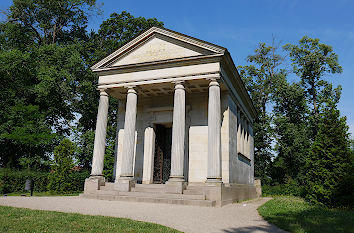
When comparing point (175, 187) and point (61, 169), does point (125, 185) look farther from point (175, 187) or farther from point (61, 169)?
point (61, 169)

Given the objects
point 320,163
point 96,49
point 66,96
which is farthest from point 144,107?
point 96,49

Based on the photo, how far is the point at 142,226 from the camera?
6910 mm

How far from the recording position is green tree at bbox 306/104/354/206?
1305 centimetres

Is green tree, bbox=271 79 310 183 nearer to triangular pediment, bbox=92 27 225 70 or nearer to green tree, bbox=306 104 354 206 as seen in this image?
green tree, bbox=306 104 354 206

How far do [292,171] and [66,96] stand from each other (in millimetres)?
27207

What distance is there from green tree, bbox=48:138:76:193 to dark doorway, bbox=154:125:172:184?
20.7 ft

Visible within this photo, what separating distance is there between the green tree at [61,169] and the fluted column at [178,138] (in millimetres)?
9264

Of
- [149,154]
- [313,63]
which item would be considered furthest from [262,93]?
[149,154]

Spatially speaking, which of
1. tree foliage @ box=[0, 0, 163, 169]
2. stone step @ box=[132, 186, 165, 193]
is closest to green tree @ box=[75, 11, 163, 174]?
tree foliage @ box=[0, 0, 163, 169]

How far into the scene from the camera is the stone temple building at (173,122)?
14359 mm

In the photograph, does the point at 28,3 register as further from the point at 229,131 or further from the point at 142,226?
the point at 142,226

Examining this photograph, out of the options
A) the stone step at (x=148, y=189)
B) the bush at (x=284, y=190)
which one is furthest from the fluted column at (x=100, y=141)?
the bush at (x=284, y=190)

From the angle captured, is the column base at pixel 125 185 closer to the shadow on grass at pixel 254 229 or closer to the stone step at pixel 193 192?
the stone step at pixel 193 192

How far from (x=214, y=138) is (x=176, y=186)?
3.10 metres
